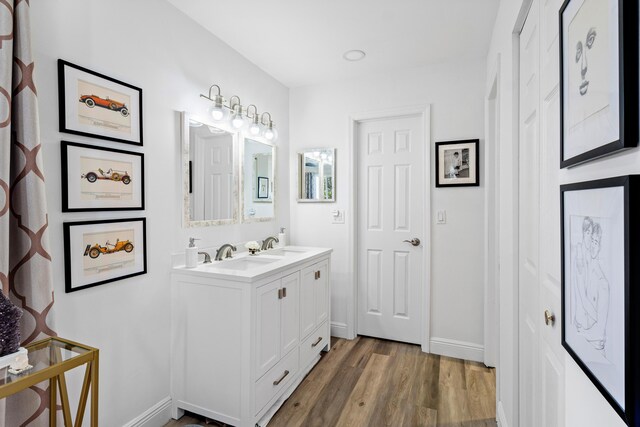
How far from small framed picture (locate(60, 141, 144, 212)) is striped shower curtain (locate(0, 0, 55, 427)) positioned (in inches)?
9.0

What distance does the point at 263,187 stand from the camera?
296cm

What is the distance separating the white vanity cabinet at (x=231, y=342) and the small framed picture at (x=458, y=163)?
5.08 ft

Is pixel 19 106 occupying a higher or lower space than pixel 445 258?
higher

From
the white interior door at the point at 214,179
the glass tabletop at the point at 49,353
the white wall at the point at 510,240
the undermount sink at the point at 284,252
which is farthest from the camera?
the undermount sink at the point at 284,252

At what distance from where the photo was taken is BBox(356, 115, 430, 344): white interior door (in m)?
3.03

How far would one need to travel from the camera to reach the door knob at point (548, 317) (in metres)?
1.08

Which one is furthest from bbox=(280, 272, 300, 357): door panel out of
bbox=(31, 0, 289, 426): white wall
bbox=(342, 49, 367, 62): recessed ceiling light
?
bbox=(342, 49, 367, 62): recessed ceiling light

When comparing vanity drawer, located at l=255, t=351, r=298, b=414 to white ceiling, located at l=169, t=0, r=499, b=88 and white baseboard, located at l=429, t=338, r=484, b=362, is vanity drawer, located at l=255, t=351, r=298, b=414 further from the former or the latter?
white ceiling, located at l=169, t=0, r=499, b=88

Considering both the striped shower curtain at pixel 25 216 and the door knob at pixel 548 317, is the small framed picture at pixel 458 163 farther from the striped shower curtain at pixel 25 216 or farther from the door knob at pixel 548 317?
the striped shower curtain at pixel 25 216

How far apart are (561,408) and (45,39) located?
7.56 feet

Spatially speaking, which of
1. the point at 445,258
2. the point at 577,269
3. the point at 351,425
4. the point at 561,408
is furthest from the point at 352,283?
the point at 577,269

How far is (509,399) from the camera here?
1.68m

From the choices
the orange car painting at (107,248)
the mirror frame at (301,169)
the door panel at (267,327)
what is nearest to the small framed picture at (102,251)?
the orange car painting at (107,248)

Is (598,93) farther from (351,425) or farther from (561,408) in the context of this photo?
(351,425)
